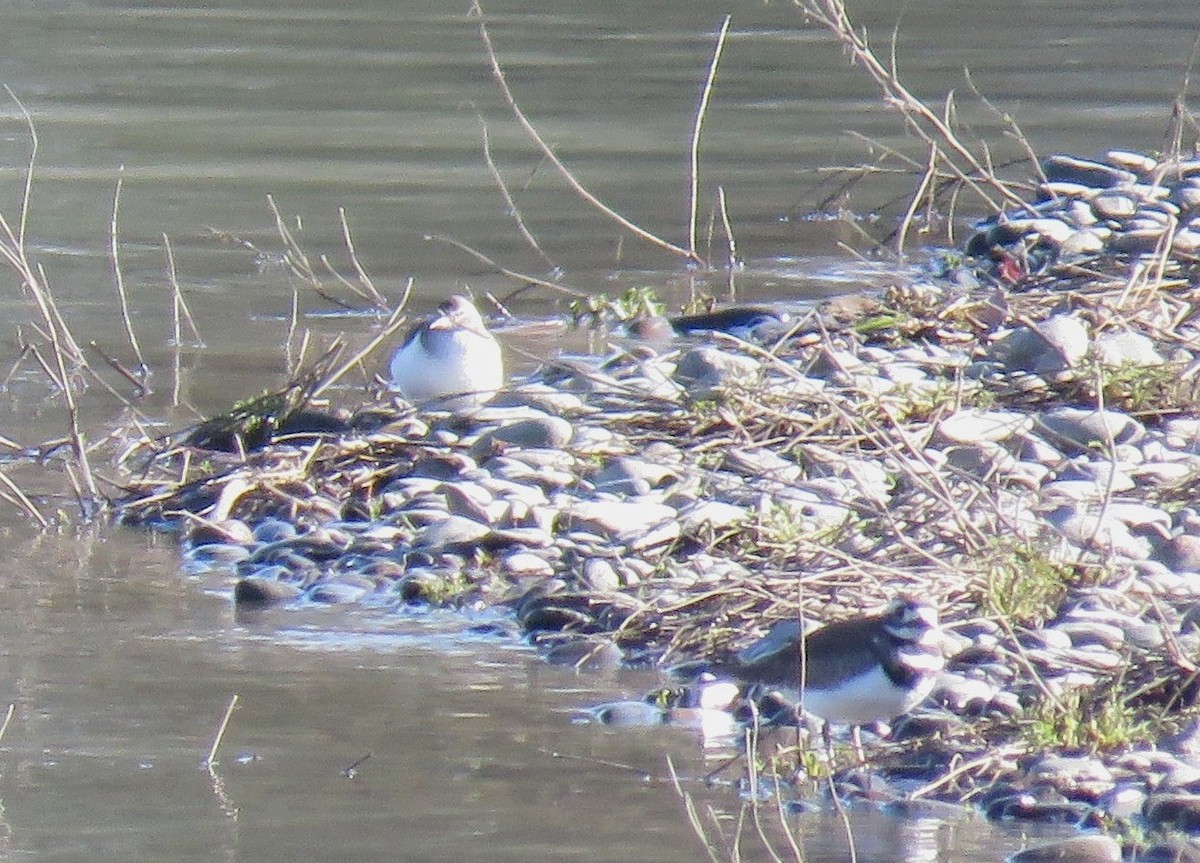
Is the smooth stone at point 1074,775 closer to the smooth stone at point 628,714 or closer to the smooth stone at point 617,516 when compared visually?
the smooth stone at point 628,714

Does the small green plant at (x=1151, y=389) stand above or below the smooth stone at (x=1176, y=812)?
above

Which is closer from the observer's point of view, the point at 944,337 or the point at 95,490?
the point at 95,490

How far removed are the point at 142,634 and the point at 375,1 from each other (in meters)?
19.5

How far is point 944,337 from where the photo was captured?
8.49 metres

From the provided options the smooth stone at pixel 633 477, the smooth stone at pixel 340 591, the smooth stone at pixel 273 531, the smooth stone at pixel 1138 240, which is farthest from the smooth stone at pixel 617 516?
the smooth stone at pixel 1138 240

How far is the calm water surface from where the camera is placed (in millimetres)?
4523

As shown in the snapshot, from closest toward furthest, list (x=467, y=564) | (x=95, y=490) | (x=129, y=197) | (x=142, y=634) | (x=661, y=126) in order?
(x=142, y=634)
(x=467, y=564)
(x=95, y=490)
(x=129, y=197)
(x=661, y=126)

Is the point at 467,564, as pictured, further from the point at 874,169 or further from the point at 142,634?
the point at 874,169

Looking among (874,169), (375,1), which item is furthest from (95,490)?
(375,1)

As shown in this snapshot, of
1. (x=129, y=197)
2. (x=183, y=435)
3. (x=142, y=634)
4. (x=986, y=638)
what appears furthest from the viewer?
(x=129, y=197)

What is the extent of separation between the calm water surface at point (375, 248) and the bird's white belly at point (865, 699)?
0.84 ft

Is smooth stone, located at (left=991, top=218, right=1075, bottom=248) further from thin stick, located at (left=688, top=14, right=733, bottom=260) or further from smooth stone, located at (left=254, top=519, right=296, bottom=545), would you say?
smooth stone, located at (left=254, top=519, right=296, bottom=545)

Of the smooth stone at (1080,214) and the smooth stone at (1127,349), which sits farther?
the smooth stone at (1080,214)

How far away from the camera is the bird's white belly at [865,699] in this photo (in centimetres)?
455
